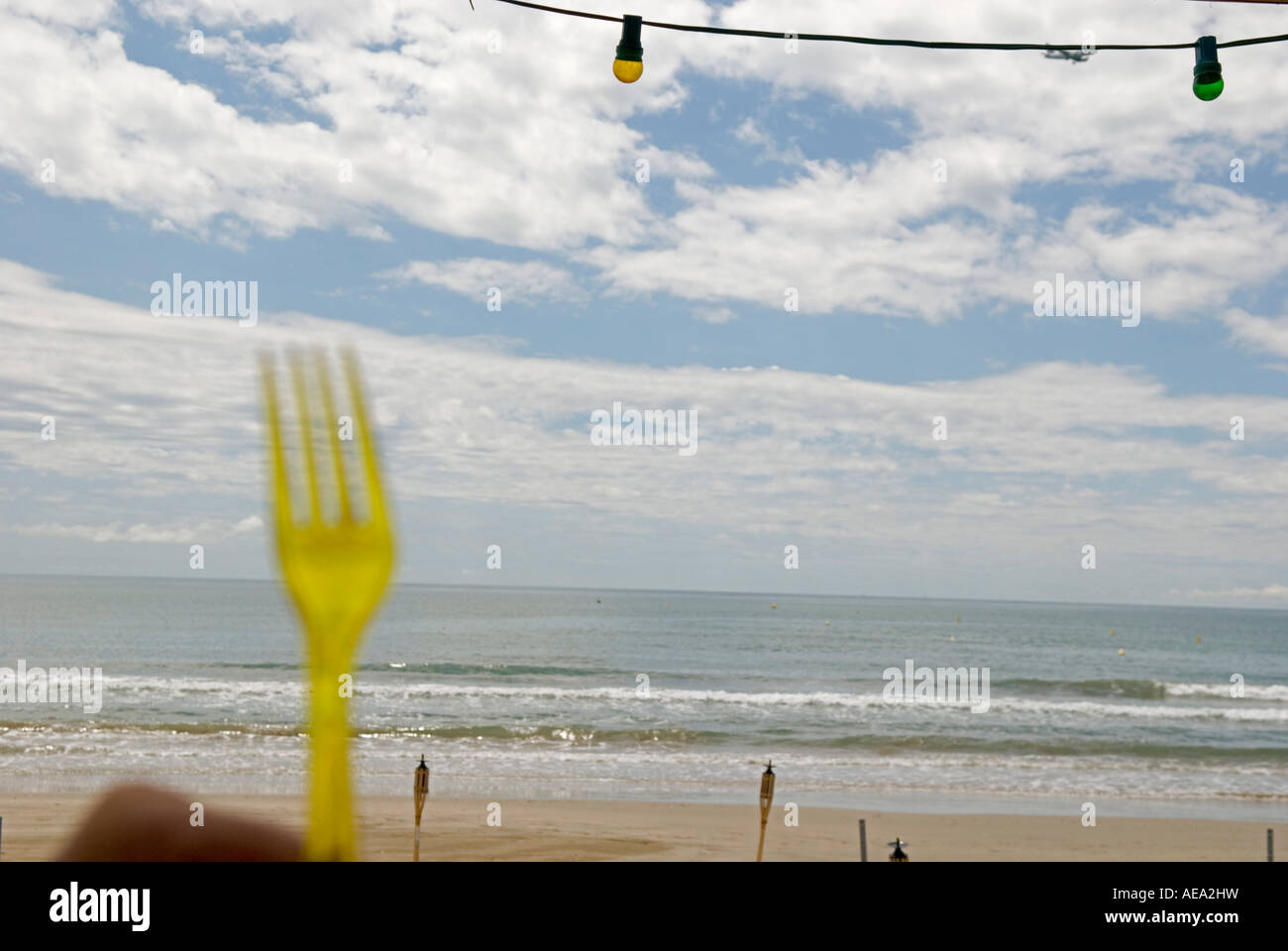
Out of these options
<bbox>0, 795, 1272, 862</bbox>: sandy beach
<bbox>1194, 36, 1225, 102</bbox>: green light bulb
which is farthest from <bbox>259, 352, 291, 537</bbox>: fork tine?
<bbox>0, 795, 1272, 862</bbox>: sandy beach

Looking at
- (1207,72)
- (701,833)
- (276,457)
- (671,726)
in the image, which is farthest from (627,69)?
(671,726)

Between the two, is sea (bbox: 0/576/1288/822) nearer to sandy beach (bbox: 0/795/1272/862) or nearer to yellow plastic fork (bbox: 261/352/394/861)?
yellow plastic fork (bbox: 261/352/394/861)

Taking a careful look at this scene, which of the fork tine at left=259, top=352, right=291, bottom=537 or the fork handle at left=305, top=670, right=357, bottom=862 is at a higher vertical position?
the fork tine at left=259, top=352, right=291, bottom=537

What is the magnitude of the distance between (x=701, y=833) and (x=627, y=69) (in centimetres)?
1186

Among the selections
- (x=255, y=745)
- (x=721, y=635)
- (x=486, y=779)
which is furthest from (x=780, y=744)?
(x=721, y=635)

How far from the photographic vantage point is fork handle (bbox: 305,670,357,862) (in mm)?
381

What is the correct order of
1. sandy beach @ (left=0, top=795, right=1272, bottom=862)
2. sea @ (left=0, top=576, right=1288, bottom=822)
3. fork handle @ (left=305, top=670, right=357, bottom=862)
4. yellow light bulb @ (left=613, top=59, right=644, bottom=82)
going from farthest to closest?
sea @ (left=0, top=576, right=1288, bottom=822)
sandy beach @ (left=0, top=795, right=1272, bottom=862)
yellow light bulb @ (left=613, top=59, right=644, bottom=82)
fork handle @ (left=305, top=670, right=357, bottom=862)

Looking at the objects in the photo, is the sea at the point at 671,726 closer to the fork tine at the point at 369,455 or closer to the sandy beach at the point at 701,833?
the fork tine at the point at 369,455

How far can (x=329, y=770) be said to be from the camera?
0.39m

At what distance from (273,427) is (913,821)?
14.7 metres

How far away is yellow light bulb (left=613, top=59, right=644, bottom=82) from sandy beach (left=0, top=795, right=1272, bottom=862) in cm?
987

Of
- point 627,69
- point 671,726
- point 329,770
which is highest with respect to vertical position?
point 627,69

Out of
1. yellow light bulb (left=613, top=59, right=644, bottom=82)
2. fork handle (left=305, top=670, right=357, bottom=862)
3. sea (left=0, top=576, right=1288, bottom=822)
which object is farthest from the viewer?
sea (left=0, top=576, right=1288, bottom=822)

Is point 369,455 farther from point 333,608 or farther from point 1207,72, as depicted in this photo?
point 1207,72
